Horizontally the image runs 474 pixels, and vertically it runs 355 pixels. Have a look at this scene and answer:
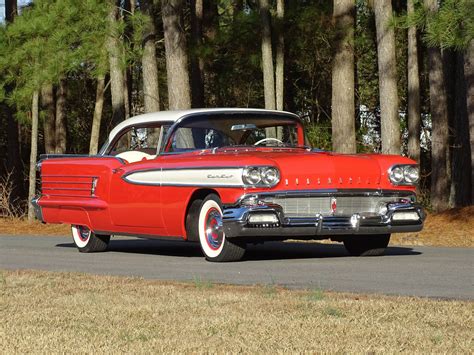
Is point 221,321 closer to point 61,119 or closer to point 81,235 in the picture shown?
point 81,235

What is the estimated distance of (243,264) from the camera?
1248 cm

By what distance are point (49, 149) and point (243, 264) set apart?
25.6 m

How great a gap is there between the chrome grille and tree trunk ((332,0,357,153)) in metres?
9.62

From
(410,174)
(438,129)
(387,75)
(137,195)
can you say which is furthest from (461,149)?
(137,195)

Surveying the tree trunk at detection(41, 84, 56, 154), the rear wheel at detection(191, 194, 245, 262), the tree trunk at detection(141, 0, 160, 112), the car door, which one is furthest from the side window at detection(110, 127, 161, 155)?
the tree trunk at detection(41, 84, 56, 154)

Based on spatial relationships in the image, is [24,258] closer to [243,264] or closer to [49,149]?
[243,264]

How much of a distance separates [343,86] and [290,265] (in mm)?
10138

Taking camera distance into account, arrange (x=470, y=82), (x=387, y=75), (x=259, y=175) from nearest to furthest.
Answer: (x=259, y=175) → (x=387, y=75) → (x=470, y=82)

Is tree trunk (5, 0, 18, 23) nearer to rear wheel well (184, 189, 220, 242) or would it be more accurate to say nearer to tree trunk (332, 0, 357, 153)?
tree trunk (332, 0, 357, 153)

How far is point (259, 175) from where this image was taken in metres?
12.0

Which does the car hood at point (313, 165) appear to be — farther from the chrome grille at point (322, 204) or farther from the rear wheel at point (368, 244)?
the rear wheel at point (368, 244)

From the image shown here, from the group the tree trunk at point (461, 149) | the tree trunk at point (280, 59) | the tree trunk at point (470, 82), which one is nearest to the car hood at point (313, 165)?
the tree trunk at point (470, 82)

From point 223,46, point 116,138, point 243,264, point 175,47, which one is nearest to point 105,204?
point 116,138

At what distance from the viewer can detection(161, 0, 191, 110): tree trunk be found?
77.7 ft
